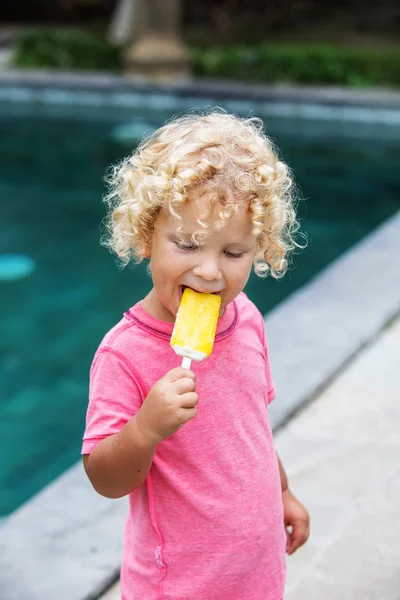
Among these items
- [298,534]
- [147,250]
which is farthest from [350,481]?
[147,250]

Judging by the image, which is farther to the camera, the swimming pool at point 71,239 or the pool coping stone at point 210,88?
the pool coping stone at point 210,88

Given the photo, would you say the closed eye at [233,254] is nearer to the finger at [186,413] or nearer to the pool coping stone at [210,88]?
the finger at [186,413]

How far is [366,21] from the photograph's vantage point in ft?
57.0

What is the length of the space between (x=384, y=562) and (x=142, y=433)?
1482mm

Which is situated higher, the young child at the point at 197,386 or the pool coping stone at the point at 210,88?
the young child at the point at 197,386

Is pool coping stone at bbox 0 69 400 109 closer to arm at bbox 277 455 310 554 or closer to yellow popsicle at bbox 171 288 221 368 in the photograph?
arm at bbox 277 455 310 554

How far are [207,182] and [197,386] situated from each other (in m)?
0.38

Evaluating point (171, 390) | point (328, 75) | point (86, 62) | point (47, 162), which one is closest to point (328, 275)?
point (171, 390)

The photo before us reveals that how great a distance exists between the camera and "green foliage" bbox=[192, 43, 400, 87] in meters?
12.2

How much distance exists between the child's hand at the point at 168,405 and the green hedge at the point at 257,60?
11269 mm

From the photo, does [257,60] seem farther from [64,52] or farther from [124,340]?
[124,340]

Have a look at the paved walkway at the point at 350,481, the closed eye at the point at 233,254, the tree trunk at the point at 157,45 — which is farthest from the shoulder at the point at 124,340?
the tree trunk at the point at 157,45

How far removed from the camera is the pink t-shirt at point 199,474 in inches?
65.2

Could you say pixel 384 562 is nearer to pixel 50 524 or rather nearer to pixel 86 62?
pixel 50 524
